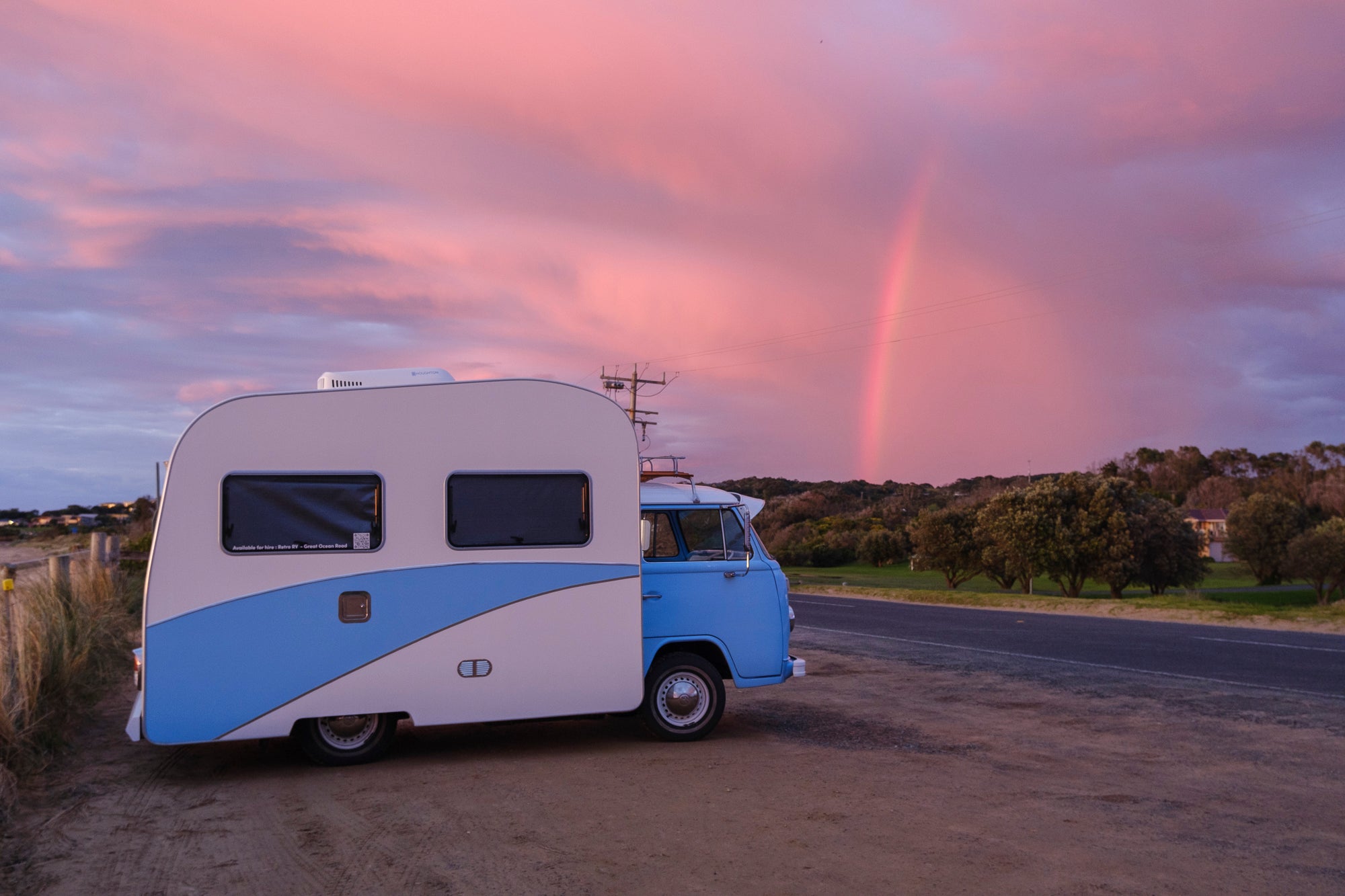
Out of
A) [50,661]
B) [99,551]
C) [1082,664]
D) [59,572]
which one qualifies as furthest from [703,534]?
[99,551]

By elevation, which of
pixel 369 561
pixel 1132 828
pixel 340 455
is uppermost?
pixel 340 455

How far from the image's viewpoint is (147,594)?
25.9 feet

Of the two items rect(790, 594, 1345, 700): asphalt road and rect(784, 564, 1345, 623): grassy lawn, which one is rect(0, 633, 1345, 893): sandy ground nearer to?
rect(790, 594, 1345, 700): asphalt road

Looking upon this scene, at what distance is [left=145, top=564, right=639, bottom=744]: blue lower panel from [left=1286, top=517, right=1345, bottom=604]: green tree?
51553 mm

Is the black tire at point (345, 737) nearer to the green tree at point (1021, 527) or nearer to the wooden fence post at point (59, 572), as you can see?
the wooden fence post at point (59, 572)

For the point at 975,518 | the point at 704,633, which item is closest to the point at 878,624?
the point at 704,633

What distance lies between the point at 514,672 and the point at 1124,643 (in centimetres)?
1326

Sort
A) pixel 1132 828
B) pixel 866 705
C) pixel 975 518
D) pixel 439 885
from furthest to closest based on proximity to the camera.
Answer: pixel 975 518 → pixel 866 705 → pixel 1132 828 → pixel 439 885

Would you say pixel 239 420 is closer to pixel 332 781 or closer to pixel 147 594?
pixel 147 594

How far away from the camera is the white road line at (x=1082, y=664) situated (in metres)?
12.3

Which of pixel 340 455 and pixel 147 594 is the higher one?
pixel 340 455

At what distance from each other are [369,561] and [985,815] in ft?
16.6

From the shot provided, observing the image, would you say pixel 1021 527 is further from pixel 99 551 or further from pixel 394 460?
pixel 394 460

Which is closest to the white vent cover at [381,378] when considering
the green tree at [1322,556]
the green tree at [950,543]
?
the green tree at [950,543]
